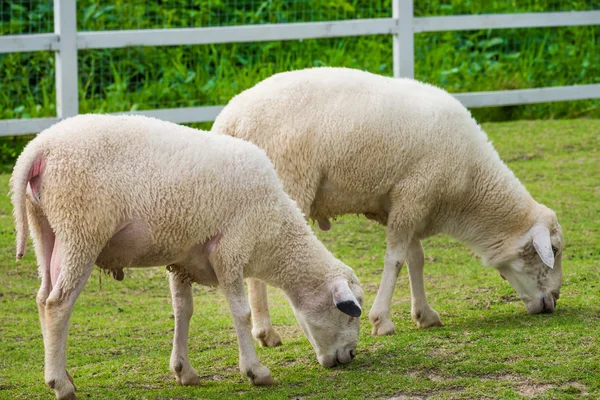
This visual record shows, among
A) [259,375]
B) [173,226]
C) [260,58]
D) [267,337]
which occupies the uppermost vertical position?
[260,58]

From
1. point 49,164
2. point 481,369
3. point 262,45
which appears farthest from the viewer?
point 262,45

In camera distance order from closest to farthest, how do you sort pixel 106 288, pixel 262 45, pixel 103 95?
pixel 106 288 → pixel 103 95 → pixel 262 45

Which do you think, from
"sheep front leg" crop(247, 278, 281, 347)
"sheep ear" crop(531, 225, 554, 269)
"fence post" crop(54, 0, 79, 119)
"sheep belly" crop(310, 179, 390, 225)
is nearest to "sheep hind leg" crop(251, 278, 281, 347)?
"sheep front leg" crop(247, 278, 281, 347)

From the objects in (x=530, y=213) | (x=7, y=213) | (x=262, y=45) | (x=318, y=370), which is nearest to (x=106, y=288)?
(x=7, y=213)

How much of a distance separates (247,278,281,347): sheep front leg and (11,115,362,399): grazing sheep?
64 centimetres

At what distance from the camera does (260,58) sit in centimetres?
1172

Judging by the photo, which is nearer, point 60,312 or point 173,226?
point 60,312

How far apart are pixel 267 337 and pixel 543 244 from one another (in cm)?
168

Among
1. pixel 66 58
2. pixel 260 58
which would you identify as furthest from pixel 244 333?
pixel 260 58

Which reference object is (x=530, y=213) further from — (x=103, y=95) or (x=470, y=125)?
(x=103, y=95)

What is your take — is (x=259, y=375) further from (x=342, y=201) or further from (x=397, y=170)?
(x=397, y=170)

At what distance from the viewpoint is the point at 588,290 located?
6.62 metres

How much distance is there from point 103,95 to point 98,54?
1.46ft

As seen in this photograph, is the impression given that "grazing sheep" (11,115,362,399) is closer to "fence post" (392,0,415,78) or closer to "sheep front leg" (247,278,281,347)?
"sheep front leg" (247,278,281,347)
